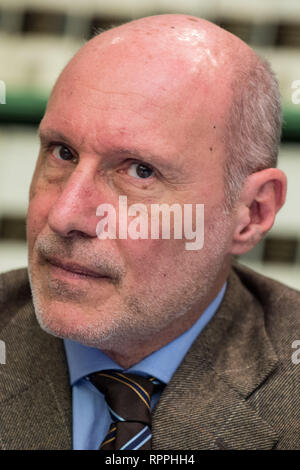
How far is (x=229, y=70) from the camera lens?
1.42 m

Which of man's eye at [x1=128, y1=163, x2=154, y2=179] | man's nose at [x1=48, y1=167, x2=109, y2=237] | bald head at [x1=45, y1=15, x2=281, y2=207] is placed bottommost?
man's nose at [x1=48, y1=167, x2=109, y2=237]

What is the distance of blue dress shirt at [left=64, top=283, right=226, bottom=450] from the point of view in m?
1.41

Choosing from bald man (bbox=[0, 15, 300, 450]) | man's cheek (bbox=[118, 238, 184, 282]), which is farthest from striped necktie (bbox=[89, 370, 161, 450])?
man's cheek (bbox=[118, 238, 184, 282])

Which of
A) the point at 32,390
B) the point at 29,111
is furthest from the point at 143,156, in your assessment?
the point at 32,390

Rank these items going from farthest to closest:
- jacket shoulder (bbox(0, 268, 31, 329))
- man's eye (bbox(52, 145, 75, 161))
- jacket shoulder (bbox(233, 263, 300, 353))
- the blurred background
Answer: the blurred background → jacket shoulder (bbox(0, 268, 31, 329)) → jacket shoulder (bbox(233, 263, 300, 353)) → man's eye (bbox(52, 145, 75, 161))

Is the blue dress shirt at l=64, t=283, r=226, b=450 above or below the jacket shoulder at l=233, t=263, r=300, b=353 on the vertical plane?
below

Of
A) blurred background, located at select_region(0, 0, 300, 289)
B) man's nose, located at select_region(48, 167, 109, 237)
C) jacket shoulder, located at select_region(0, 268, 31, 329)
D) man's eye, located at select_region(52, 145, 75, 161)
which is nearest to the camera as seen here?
man's nose, located at select_region(48, 167, 109, 237)

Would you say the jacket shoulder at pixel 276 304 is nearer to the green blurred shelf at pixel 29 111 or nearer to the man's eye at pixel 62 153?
the green blurred shelf at pixel 29 111

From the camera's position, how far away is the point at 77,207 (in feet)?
4.17

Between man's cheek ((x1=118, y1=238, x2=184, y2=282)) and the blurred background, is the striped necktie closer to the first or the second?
man's cheek ((x1=118, y1=238, x2=184, y2=282))

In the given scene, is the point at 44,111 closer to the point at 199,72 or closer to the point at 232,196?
the point at 199,72

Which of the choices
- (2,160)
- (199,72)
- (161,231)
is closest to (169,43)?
(199,72)
